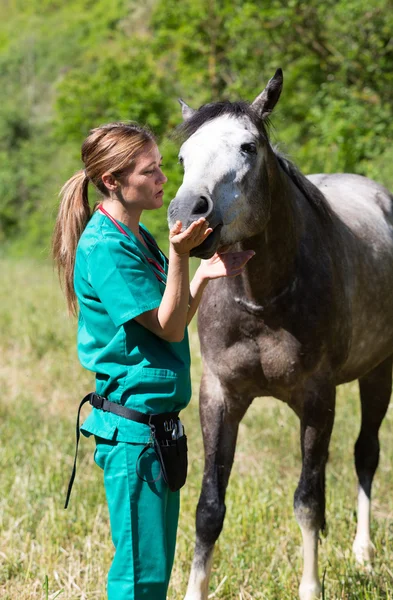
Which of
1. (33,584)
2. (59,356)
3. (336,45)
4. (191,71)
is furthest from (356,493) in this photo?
(191,71)

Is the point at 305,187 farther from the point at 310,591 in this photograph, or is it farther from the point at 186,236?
the point at 310,591

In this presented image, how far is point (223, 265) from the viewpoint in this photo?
2807 millimetres

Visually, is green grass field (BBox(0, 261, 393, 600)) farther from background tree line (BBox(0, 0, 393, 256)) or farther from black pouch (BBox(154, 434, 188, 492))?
background tree line (BBox(0, 0, 393, 256))

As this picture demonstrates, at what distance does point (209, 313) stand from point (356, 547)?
1648 mm

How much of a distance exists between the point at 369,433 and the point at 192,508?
1.28 m

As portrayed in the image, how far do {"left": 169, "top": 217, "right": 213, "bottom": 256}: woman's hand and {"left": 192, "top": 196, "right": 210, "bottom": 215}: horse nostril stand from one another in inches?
5.1

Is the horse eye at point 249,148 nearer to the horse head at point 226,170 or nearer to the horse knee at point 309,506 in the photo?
the horse head at point 226,170

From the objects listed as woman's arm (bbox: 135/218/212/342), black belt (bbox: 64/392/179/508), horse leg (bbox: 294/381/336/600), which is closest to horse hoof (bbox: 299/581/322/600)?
horse leg (bbox: 294/381/336/600)

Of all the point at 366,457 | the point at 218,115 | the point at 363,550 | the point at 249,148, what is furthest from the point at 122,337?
the point at 366,457

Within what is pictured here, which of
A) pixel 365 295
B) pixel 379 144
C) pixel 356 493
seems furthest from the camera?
pixel 379 144

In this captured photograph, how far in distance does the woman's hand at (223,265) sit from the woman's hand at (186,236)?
1.05 ft

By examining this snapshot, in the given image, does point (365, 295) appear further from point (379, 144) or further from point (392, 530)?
point (379, 144)

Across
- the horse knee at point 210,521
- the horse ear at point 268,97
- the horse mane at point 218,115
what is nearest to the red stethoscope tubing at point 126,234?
the horse mane at point 218,115

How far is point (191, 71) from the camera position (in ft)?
54.2
